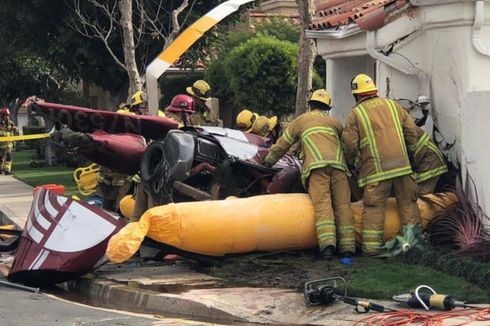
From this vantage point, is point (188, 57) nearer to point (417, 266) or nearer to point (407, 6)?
point (407, 6)

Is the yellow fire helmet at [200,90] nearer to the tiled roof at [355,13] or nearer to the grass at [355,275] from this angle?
the tiled roof at [355,13]

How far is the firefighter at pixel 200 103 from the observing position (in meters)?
12.1

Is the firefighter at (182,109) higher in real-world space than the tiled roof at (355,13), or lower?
lower

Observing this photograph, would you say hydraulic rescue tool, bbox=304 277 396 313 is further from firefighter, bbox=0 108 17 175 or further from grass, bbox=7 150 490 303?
firefighter, bbox=0 108 17 175

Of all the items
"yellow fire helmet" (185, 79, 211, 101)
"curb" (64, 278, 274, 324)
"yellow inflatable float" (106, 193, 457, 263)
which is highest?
"yellow fire helmet" (185, 79, 211, 101)

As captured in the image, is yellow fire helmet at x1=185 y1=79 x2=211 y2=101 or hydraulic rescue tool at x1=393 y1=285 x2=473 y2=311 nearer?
hydraulic rescue tool at x1=393 y1=285 x2=473 y2=311

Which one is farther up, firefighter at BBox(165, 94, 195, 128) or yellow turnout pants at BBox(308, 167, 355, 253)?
firefighter at BBox(165, 94, 195, 128)

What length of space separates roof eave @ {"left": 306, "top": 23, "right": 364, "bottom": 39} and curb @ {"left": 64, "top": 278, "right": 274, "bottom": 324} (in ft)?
16.2

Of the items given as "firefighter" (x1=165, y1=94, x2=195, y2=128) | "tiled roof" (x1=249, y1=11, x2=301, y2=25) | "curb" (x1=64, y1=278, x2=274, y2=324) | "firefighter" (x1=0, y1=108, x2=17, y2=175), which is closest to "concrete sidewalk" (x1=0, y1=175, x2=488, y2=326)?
"curb" (x1=64, y1=278, x2=274, y2=324)

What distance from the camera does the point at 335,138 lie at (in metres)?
9.36

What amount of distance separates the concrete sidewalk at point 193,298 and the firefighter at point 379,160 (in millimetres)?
1524

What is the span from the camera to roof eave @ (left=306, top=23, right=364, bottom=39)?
38.3 ft

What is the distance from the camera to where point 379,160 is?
9109mm

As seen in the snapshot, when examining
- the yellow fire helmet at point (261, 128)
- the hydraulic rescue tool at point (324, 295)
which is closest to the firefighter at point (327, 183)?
the hydraulic rescue tool at point (324, 295)
